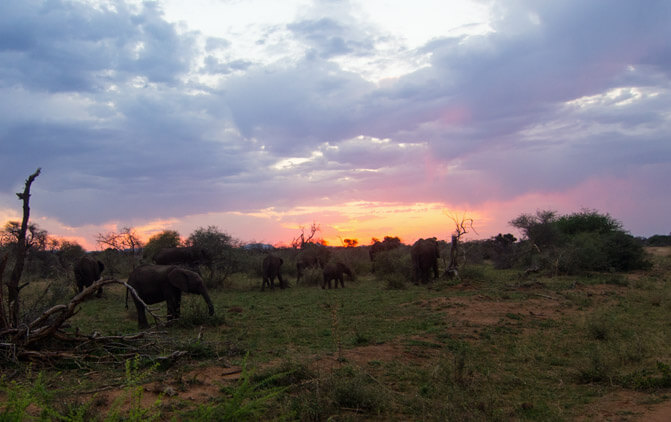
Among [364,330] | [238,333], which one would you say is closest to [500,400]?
[364,330]

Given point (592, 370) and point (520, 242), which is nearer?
point (592, 370)

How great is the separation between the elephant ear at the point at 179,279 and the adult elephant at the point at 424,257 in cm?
1093

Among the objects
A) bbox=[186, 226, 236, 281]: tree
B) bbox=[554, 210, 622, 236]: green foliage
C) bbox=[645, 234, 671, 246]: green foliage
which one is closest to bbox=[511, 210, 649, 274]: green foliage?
bbox=[554, 210, 622, 236]: green foliage

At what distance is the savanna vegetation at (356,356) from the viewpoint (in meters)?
5.06

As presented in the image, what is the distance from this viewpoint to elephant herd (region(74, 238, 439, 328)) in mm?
11141

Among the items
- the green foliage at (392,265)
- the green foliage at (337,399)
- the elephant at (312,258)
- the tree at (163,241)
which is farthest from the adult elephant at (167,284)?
Result: the tree at (163,241)

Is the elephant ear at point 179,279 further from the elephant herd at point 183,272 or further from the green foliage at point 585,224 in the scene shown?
the green foliage at point 585,224

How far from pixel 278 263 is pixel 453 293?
747 cm

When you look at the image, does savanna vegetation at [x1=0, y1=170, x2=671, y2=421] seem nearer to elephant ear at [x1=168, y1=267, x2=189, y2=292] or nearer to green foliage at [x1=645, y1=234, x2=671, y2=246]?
elephant ear at [x1=168, y1=267, x2=189, y2=292]

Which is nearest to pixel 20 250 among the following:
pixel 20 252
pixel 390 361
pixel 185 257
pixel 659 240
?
pixel 20 252

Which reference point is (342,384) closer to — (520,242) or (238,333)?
(238,333)

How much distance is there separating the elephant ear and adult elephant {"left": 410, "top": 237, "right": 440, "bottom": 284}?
10.9 meters

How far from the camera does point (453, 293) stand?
15.9 metres

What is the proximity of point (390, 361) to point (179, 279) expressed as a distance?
5925mm
